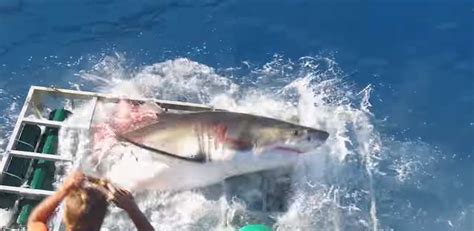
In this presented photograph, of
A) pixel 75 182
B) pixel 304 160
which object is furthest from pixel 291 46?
pixel 75 182

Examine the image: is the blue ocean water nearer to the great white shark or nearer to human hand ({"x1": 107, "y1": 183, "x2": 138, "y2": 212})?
the great white shark

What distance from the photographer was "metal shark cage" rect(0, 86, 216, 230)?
19.7ft

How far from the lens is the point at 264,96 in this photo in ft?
26.0

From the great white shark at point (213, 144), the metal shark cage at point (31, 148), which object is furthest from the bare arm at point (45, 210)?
the great white shark at point (213, 144)

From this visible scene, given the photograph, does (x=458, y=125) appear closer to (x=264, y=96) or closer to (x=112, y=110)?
(x=264, y=96)

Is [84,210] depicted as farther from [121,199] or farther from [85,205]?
[121,199]

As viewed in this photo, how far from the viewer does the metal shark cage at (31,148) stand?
6.02 metres

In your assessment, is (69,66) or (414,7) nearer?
(69,66)

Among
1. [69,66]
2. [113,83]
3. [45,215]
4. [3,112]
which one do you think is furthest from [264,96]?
[45,215]

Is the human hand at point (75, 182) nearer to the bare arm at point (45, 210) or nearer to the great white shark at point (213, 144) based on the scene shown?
the bare arm at point (45, 210)

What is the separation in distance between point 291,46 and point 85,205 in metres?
5.31

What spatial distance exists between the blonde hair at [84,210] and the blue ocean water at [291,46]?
157 inches

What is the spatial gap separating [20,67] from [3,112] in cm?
76

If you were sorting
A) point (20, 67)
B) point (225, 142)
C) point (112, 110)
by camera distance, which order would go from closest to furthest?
point (225, 142)
point (112, 110)
point (20, 67)
